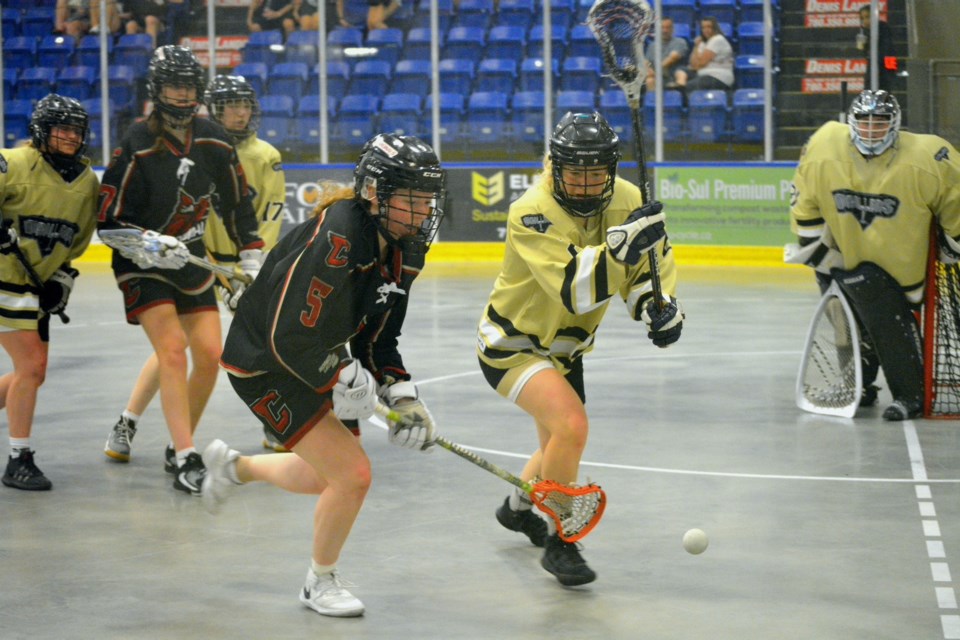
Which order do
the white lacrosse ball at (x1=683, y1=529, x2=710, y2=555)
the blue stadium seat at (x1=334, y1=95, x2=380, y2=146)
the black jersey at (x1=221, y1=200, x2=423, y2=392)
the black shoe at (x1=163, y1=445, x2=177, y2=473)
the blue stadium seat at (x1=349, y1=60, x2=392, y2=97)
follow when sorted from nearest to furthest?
1. the black jersey at (x1=221, y1=200, x2=423, y2=392)
2. the white lacrosse ball at (x1=683, y1=529, x2=710, y2=555)
3. the black shoe at (x1=163, y1=445, x2=177, y2=473)
4. the blue stadium seat at (x1=334, y1=95, x2=380, y2=146)
5. the blue stadium seat at (x1=349, y1=60, x2=392, y2=97)

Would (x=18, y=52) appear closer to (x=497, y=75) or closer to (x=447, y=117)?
(x=447, y=117)

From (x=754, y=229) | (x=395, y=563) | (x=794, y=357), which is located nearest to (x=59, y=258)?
(x=395, y=563)

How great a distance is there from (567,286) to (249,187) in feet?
9.65

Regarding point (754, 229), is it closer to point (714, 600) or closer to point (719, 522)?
point (719, 522)

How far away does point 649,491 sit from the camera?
5082 mm

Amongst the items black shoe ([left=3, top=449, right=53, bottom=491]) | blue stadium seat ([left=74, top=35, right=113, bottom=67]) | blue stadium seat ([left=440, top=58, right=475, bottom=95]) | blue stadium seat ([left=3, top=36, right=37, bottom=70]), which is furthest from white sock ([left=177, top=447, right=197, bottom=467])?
blue stadium seat ([left=3, top=36, right=37, bottom=70])

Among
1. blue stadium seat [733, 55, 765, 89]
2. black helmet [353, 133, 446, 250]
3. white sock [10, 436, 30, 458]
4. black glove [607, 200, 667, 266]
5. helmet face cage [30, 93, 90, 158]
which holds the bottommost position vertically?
white sock [10, 436, 30, 458]

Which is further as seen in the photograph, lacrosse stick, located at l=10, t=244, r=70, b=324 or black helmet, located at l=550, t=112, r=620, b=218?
lacrosse stick, located at l=10, t=244, r=70, b=324

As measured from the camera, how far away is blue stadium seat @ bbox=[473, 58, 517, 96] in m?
15.3

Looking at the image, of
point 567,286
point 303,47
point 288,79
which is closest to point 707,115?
point 303,47

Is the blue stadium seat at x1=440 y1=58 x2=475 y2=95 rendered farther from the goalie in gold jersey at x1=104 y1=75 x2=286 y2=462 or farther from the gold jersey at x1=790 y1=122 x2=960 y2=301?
the gold jersey at x1=790 y1=122 x2=960 y2=301

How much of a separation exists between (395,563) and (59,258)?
1.96 m

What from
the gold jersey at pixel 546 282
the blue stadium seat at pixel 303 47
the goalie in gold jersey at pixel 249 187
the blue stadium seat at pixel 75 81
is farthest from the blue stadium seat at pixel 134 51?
the gold jersey at pixel 546 282

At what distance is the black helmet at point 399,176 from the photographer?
3.40 m
